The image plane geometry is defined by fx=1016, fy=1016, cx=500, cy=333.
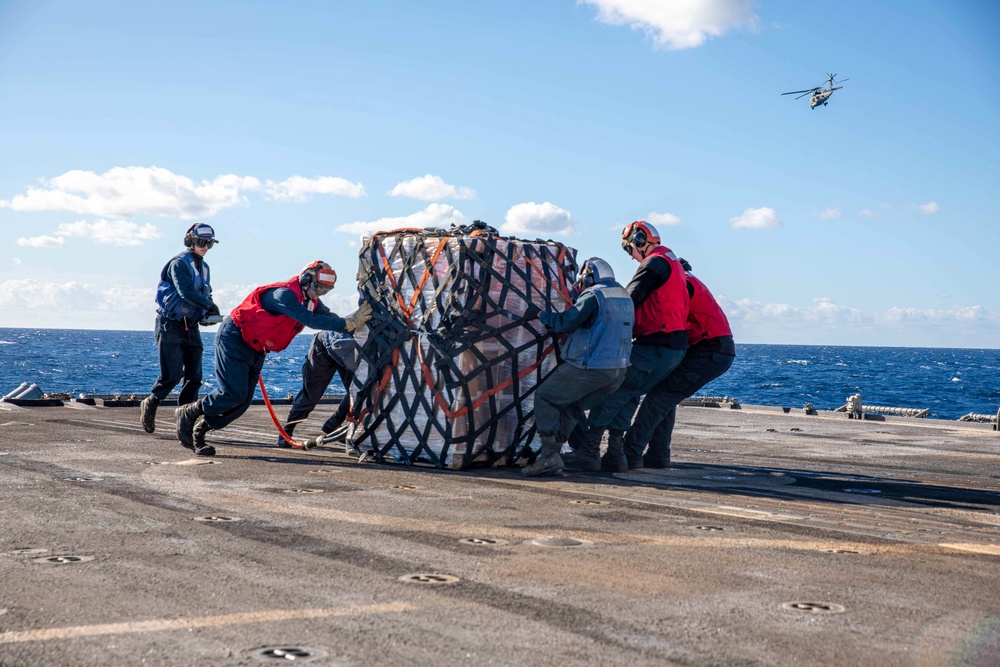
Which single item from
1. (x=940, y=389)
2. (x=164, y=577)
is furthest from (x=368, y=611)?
(x=940, y=389)

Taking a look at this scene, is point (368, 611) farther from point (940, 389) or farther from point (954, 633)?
point (940, 389)

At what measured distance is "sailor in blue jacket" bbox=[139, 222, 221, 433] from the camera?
1134 cm

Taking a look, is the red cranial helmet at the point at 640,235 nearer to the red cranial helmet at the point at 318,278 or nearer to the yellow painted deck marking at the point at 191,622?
the red cranial helmet at the point at 318,278

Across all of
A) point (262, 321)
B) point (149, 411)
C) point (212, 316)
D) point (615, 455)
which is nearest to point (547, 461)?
point (615, 455)

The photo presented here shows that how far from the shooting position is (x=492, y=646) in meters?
3.76

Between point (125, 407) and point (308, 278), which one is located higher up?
point (308, 278)

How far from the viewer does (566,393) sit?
8992 mm

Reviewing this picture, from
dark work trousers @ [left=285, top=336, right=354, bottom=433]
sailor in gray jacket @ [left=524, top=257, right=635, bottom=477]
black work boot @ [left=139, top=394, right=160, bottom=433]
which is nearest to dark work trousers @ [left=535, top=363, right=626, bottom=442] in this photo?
sailor in gray jacket @ [left=524, top=257, right=635, bottom=477]

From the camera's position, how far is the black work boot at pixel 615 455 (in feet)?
31.7

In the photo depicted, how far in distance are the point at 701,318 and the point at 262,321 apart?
4349 mm

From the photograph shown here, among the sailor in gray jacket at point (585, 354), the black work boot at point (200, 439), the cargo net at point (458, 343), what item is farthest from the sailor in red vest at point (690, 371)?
the black work boot at point (200, 439)

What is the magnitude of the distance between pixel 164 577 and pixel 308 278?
18.5ft

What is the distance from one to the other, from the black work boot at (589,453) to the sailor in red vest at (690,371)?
47 cm

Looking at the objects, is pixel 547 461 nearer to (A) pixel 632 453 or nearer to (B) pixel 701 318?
(A) pixel 632 453
